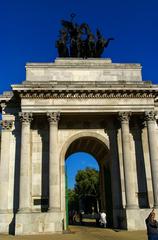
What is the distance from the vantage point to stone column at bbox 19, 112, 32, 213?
2250 centimetres

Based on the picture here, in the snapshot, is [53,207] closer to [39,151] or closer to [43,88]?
[39,151]

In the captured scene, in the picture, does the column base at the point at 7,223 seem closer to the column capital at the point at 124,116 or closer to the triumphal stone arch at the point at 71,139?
the triumphal stone arch at the point at 71,139

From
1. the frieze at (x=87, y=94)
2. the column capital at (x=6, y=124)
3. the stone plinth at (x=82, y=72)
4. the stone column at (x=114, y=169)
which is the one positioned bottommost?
the stone column at (x=114, y=169)

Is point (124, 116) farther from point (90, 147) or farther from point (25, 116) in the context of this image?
point (25, 116)

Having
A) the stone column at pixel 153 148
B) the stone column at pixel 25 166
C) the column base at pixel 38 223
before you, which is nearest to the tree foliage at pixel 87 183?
the stone column at pixel 153 148

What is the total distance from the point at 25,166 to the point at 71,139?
4393 mm

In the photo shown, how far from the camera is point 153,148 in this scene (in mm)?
24312

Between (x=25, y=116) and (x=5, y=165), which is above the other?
(x=25, y=116)

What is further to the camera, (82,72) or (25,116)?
(82,72)

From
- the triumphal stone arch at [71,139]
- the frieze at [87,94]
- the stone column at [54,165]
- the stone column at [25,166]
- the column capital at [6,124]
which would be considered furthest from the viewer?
the column capital at [6,124]

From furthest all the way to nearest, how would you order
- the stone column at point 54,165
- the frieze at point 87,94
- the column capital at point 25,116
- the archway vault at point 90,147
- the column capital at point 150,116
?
the archway vault at point 90,147, the column capital at point 150,116, the frieze at point 87,94, the column capital at point 25,116, the stone column at point 54,165

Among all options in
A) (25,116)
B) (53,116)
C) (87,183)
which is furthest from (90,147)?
(87,183)

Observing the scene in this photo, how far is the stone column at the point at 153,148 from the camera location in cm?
2352

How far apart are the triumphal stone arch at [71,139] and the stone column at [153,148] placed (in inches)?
2.8
